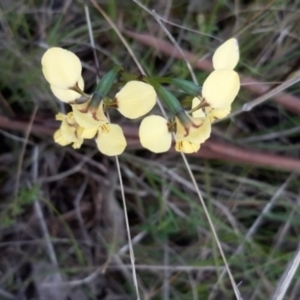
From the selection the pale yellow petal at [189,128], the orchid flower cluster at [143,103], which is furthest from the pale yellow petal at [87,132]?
the pale yellow petal at [189,128]

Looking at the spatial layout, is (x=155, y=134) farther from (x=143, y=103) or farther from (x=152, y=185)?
(x=152, y=185)

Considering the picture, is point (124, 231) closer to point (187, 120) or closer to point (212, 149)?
point (212, 149)

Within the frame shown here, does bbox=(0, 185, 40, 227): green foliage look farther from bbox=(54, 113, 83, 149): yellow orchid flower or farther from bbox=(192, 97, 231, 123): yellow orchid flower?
bbox=(192, 97, 231, 123): yellow orchid flower

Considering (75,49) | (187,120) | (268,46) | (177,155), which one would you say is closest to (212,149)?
(177,155)

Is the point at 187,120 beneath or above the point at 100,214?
above

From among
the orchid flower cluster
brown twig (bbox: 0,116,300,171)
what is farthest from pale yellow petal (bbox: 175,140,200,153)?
brown twig (bbox: 0,116,300,171)

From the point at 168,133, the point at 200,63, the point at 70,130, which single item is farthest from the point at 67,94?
the point at 200,63
